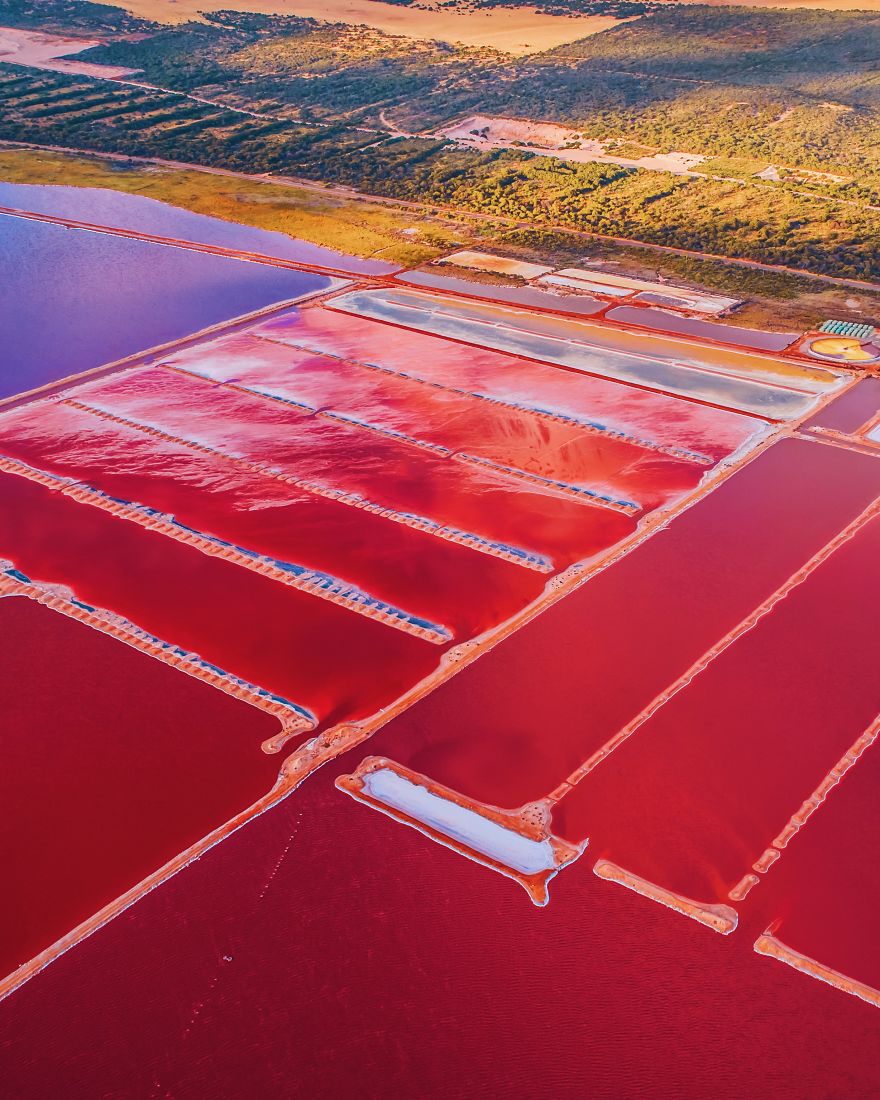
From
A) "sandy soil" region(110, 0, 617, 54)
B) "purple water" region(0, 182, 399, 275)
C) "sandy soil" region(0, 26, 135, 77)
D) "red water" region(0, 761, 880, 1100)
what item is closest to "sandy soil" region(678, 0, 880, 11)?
"sandy soil" region(110, 0, 617, 54)

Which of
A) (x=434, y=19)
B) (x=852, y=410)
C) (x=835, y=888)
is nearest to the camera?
(x=835, y=888)

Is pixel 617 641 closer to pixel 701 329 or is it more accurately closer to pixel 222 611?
pixel 222 611

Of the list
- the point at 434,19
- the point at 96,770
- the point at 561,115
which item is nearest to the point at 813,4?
the point at 434,19

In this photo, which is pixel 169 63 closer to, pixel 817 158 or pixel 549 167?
pixel 549 167

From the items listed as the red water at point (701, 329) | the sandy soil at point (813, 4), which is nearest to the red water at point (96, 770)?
the red water at point (701, 329)

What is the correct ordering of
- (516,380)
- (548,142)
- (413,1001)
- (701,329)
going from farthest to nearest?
(548,142), (701,329), (516,380), (413,1001)

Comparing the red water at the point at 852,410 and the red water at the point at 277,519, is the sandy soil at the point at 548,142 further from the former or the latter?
the red water at the point at 277,519

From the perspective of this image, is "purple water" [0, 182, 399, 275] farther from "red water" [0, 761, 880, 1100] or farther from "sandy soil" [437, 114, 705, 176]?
"red water" [0, 761, 880, 1100]
